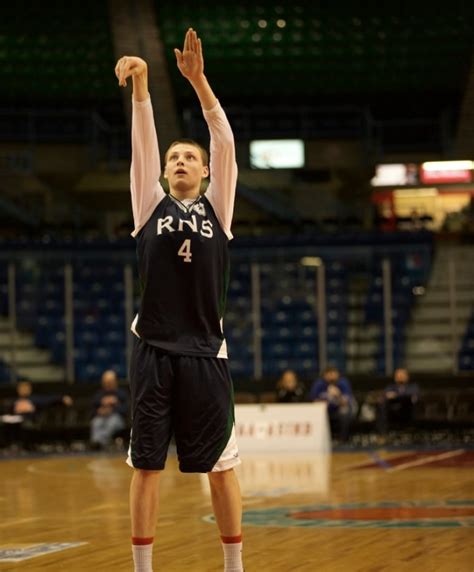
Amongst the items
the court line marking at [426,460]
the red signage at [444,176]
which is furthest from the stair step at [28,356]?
the red signage at [444,176]

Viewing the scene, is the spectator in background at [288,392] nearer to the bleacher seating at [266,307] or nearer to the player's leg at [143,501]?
the bleacher seating at [266,307]

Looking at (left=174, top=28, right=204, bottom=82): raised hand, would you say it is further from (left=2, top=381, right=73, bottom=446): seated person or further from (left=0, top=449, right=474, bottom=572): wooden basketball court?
(left=2, top=381, right=73, bottom=446): seated person

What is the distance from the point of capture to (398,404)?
64.7 ft

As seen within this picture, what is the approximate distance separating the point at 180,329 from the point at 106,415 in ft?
49.0

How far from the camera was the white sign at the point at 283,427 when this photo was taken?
61.9 ft

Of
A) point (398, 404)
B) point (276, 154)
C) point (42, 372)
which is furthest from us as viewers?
point (276, 154)

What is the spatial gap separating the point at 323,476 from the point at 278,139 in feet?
50.1

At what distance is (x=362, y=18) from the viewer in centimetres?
2714

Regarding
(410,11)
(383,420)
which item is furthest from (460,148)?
(383,420)

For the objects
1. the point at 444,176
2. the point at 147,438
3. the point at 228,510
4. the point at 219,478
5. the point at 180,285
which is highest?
the point at 444,176

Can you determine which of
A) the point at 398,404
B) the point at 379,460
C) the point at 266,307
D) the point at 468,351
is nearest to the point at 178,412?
the point at 379,460

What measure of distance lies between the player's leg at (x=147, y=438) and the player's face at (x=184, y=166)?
768mm

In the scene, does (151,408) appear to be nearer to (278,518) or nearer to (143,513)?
(143,513)

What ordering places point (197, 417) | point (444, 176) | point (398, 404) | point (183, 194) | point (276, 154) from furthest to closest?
point (444, 176), point (276, 154), point (398, 404), point (183, 194), point (197, 417)
